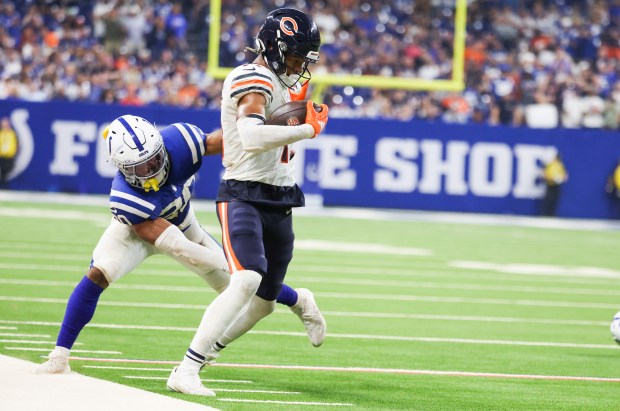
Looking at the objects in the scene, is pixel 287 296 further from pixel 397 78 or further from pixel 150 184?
pixel 397 78

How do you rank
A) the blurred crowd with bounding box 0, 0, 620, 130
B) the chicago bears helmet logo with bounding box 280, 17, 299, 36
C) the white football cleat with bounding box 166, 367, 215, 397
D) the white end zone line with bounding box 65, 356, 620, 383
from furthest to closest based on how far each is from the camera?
the blurred crowd with bounding box 0, 0, 620, 130, the white end zone line with bounding box 65, 356, 620, 383, the chicago bears helmet logo with bounding box 280, 17, 299, 36, the white football cleat with bounding box 166, 367, 215, 397

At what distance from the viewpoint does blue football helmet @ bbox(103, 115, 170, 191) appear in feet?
19.5

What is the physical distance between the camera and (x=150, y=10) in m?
22.4

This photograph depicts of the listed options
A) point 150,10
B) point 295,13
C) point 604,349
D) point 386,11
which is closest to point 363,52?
point 386,11

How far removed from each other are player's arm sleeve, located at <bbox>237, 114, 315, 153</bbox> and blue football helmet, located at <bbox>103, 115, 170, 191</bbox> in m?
0.61

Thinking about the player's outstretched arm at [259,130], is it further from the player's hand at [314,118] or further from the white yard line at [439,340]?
the white yard line at [439,340]

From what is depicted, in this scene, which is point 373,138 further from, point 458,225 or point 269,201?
point 269,201

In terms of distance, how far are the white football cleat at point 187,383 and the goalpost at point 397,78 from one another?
46.0 ft

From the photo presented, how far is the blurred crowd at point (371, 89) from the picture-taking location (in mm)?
22078

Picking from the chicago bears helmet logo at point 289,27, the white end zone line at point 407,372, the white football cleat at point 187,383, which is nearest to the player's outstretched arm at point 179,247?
the white end zone line at point 407,372

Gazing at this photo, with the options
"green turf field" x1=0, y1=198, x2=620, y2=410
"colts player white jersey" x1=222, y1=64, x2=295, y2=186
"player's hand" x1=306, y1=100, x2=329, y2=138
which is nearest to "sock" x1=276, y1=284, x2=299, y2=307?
"green turf field" x1=0, y1=198, x2=620, y2=410

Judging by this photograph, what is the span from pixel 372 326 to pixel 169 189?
9.42 ft

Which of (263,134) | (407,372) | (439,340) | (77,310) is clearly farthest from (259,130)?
(439,340)

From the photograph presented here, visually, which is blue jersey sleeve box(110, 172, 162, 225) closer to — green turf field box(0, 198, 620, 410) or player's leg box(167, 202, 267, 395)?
player's leg box(167, 202, 267, 395)
